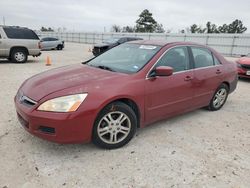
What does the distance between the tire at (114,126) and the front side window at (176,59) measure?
0.97 m

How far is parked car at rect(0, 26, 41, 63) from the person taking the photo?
1074 cm

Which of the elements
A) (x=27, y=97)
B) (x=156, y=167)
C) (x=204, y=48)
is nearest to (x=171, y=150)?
(x=156, y=167)

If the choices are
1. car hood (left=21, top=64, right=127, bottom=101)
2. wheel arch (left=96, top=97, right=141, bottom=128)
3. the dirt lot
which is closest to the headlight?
car hood (left=21, top=64, right=127, bottom=101)

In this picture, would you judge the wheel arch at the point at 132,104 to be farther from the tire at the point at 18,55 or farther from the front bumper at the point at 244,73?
the tire at the point at 18,55

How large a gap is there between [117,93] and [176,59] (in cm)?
148

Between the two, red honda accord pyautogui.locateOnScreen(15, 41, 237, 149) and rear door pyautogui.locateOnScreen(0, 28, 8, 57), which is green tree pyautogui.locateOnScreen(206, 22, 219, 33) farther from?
red honda accord pyautogui.locateOnScreen(15, 41, 237, 149)

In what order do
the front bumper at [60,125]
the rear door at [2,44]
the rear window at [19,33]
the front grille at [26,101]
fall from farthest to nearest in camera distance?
the rear window at [19,33] → the rear door at [2,44] → the front grille at [26,101] → the front bumper at [60,125]

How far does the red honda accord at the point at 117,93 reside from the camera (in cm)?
286

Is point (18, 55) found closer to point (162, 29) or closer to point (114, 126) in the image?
point (114, 126)

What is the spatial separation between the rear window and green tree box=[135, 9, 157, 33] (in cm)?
4206

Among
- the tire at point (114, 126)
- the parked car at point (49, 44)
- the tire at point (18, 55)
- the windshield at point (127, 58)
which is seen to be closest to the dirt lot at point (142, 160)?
the tire at point (114, 126)

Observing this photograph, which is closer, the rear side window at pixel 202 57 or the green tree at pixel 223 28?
the rear side window at pixel 202 57

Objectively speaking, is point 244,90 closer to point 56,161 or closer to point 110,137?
point 110,137

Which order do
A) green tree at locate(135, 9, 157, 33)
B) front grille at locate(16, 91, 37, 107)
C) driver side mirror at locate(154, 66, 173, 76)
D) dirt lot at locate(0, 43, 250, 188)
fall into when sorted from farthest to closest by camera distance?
green tree at locate(135, 9, 157, 33), driver side mirror at locate(154, 66, 173, 76), front grille at locate(16, 91, 37, 107), dirt lot at locate(0, 43, 250, 188)
